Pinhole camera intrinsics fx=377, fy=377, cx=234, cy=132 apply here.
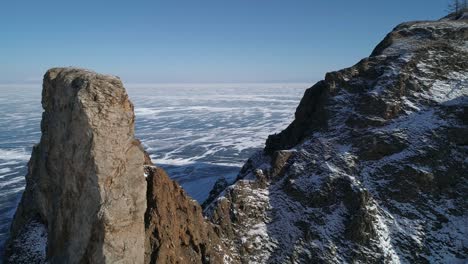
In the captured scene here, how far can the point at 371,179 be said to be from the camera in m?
29.7

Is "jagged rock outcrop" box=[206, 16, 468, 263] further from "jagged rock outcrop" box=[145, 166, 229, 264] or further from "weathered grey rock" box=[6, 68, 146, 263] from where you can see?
"weathered grey rock" box=[6, 68, 146, 263]

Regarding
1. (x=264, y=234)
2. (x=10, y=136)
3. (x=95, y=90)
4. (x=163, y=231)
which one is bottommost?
(x=10, y=136)

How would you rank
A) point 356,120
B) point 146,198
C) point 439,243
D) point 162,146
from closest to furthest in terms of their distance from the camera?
point 146,198
point 439,243
point 356,120
point 162,146

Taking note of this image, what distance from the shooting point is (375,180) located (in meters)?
29.6

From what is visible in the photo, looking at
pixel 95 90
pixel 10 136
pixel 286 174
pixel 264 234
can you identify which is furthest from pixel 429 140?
pixel 10 136

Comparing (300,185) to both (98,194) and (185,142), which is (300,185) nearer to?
(98,194)

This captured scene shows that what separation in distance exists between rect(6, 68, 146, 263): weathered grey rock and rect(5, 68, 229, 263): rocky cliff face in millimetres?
47

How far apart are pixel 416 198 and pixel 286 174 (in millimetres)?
9899

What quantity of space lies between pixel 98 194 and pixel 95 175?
3.06 feet

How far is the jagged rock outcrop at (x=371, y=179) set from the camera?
26.3 metres

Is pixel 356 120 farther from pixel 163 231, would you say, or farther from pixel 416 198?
pixel 163 231

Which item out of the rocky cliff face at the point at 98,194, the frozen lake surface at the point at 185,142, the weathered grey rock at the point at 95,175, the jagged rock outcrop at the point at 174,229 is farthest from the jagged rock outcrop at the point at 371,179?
the frozen lake surface at the point at 185,142

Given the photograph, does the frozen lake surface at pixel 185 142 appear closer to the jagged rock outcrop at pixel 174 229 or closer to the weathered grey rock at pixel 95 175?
the weathered grey rock at pixel 95 175

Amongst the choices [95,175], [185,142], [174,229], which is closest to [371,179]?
[174,229]
